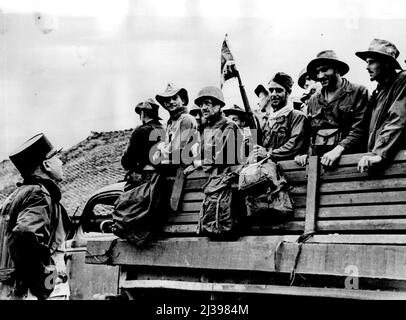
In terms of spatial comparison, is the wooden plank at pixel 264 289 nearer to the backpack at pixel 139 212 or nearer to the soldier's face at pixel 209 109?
the backpack at pixel 139 212

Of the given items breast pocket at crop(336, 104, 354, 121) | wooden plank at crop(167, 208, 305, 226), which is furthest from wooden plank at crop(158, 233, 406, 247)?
breast pocket at crop(336, 104, 354, 121)

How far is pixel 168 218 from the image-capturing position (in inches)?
258

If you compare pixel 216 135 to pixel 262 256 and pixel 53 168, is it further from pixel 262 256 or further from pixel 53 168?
pixel 53 168

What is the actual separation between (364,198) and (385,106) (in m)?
0.84

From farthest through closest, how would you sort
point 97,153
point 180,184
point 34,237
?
point 97,153, point 180,184, point 34,237

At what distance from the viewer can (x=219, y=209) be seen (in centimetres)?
582

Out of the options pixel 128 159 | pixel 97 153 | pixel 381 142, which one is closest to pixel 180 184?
pixel 128 159

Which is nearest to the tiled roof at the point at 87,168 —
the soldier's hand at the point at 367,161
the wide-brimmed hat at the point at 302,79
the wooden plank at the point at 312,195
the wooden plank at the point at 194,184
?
the wide-brimmed hat at the point at 302,79

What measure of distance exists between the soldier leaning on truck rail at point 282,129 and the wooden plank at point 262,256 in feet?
2.95

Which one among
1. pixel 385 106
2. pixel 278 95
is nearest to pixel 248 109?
pixel 278 95

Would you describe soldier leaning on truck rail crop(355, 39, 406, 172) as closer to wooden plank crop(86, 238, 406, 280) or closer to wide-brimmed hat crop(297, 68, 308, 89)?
wooden plank crop(86, 238, 406, 280)

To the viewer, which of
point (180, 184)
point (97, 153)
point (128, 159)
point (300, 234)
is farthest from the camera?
point (97, 153)

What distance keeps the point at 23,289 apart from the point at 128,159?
269 cm
